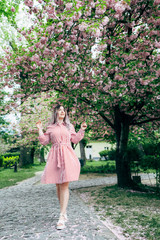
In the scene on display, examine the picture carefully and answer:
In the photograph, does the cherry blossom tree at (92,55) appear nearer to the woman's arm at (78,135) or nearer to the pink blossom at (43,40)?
the pink blossom at (43,40)

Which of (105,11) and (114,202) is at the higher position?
(105,11)

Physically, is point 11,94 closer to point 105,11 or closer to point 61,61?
point 61,61

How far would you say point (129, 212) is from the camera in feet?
16.7

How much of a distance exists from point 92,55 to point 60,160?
177 inches

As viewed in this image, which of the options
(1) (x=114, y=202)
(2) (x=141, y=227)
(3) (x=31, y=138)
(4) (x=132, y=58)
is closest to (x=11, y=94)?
(4) (x=132, y=58)

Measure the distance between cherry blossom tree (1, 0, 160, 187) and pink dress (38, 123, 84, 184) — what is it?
226 cm

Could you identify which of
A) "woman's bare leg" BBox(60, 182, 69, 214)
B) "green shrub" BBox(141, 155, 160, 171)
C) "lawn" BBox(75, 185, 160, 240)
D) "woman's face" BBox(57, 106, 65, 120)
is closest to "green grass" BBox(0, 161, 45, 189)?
"lawn" BBox(75, 185, 160, 240)

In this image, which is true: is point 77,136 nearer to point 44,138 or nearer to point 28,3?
point 44,138

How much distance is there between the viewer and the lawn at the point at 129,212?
3.82 m

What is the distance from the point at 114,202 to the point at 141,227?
84.6 inches

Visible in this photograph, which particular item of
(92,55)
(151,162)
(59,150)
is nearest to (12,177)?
(151,162)

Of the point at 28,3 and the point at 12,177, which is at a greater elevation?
the point at 28,3

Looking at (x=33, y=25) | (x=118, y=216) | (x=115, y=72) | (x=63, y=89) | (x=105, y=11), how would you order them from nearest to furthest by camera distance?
(x=118, y=216), (x=105, y=11), (x=33, y=25), (x=115, y=72), (x=63, y=89)

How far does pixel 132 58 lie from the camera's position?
608 centimetres
